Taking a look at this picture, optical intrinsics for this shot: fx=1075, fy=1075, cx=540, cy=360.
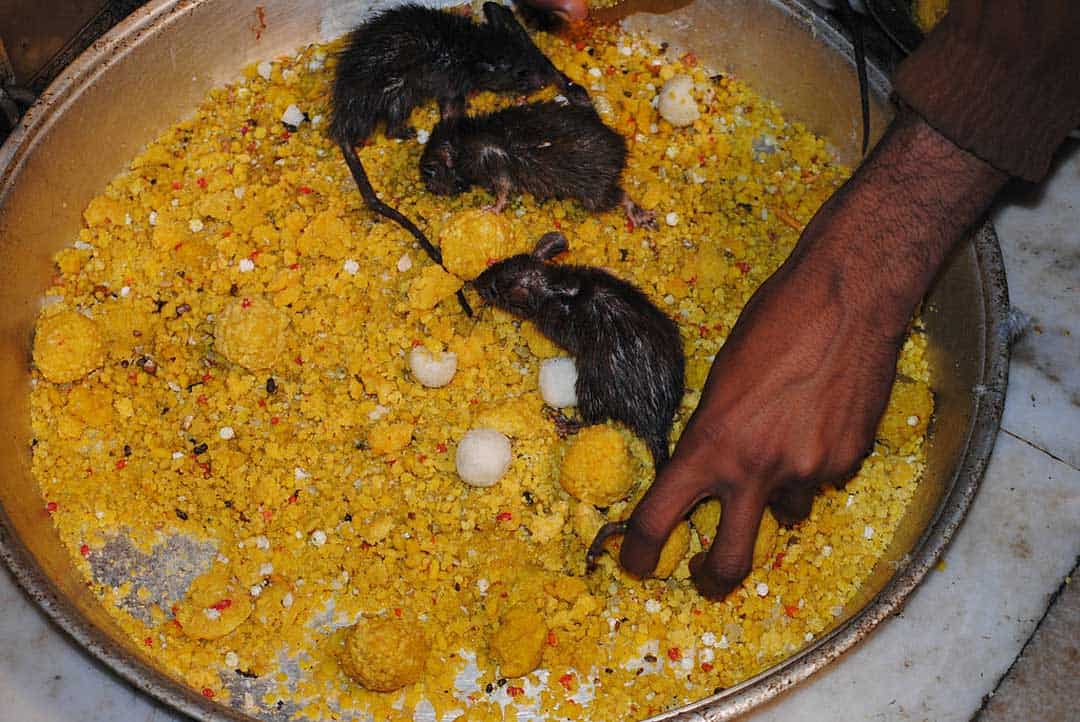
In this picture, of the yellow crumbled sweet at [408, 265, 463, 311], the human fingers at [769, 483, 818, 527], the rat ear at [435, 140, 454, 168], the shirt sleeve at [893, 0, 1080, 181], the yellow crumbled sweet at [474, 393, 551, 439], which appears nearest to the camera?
the shirt sleeve at [893, 0, 1080, 181]

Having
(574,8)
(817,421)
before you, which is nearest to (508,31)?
(574,8)

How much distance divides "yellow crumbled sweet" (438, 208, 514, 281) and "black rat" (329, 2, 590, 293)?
0.40 feet

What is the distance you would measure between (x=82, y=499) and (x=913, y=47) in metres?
2.18

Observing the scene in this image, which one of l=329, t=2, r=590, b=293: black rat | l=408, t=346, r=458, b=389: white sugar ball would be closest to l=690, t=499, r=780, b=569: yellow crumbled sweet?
l=408, t=346, r=458, b=389: white sugar ball

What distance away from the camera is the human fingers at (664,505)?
6.61 ft

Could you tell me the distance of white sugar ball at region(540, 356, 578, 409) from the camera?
2436 mm

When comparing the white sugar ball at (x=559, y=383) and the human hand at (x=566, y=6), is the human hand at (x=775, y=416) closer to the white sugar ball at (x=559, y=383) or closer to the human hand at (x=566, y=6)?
the white sugar ball at (x=559, y=383)

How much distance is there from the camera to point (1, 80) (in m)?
2.63

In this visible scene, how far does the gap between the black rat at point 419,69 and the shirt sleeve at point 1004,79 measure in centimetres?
101

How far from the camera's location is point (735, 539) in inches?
79.4

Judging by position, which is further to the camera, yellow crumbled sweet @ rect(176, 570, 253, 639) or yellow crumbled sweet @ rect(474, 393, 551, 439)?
yellow crumbled sweet @ rect(474, 393, 551, 439)

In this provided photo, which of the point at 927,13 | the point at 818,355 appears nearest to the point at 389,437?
the point at 818,355

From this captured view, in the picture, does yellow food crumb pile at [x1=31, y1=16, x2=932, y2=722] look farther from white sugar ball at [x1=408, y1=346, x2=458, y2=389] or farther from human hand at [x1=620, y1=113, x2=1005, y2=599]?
human hand at [x1=620, y1=113, x2=1005, y2=599]

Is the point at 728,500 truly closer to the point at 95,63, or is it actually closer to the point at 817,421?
the point at 817,421
